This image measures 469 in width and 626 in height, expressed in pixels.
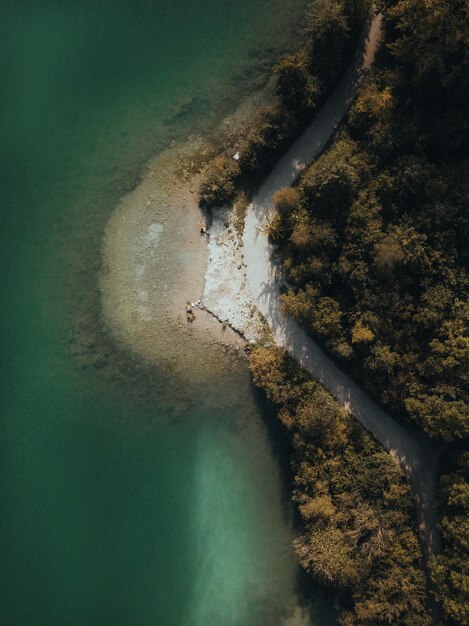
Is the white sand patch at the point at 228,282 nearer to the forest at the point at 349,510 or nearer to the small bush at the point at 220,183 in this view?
the small bush at the point at 220,183

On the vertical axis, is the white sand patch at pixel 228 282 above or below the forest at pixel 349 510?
above

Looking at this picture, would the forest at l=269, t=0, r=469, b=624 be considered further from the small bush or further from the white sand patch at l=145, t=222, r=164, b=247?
the white sand patch at l=145, t=222, r=164, b=247

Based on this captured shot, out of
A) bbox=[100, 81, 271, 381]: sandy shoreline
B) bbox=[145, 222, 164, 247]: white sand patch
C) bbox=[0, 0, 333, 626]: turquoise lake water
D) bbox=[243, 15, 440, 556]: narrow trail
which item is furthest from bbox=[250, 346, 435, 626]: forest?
bbox=[145, 222, 164, 247]: white sand patch

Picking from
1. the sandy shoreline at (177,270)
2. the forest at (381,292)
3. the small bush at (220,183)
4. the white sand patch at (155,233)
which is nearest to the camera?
the forest at (381,292)

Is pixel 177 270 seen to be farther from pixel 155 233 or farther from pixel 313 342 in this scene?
pixel 313 342

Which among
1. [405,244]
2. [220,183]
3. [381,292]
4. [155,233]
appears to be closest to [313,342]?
[381,292]

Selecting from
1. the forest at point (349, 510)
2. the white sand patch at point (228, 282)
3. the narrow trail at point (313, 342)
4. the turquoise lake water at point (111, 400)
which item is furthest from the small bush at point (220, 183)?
the forest at point (349, 510)
